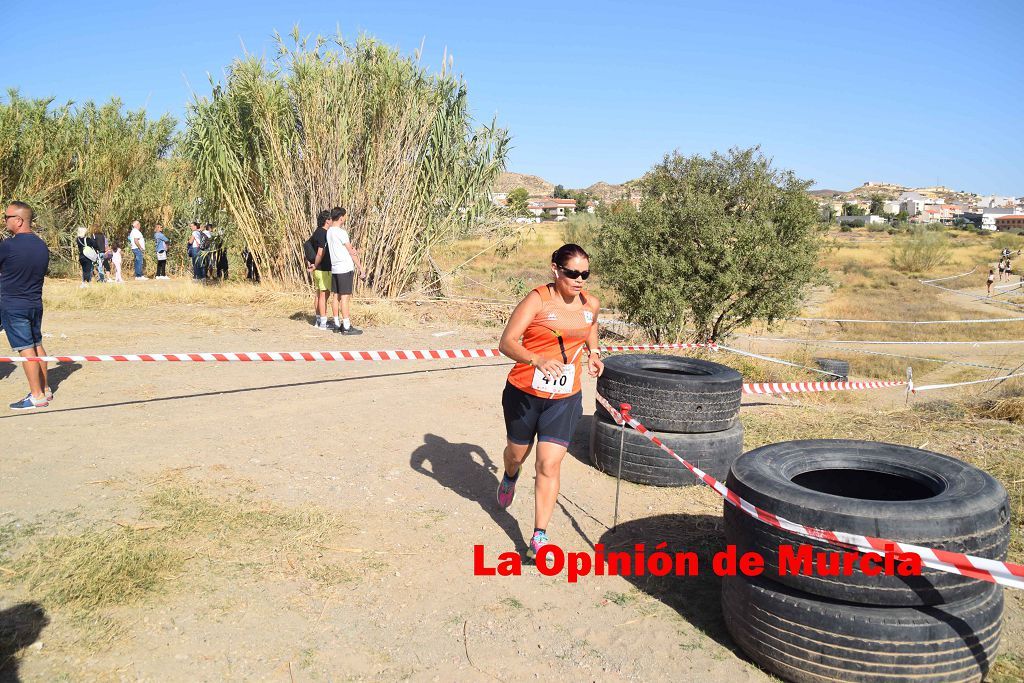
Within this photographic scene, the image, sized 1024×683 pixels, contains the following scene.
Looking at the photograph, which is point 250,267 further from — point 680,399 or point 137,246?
point 680,399

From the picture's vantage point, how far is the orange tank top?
472cm

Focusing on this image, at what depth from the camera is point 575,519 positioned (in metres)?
5.59

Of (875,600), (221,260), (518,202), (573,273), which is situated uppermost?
(518,202)

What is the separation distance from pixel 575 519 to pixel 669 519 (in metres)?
0.69

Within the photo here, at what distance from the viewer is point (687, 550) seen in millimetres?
5160

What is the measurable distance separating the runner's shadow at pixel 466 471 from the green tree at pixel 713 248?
6398mm

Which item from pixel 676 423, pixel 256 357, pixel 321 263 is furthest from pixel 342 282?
pixel 676 423

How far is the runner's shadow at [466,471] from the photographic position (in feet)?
18.0

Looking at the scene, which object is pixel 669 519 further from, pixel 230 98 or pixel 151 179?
pixel 151 179

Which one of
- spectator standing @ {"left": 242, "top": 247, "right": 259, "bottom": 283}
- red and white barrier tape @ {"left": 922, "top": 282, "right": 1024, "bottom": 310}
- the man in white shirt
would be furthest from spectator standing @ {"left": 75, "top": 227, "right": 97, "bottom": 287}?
red and white barrier tape @ {"left": 922, "top": 282, "right": 1024, "bottom": 310}

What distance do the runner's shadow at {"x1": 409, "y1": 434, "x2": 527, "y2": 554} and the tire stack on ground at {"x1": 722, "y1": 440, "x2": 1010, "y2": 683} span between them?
5.87 feet

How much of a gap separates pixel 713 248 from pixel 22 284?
29.8 ft

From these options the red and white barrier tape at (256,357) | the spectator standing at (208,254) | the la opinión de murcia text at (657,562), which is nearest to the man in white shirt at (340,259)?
the red and white barrier tape at (256,357)

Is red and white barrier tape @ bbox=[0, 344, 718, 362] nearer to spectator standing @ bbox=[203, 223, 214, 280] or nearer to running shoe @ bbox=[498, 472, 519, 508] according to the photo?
running shoe @ bbox=[498, 472, 519, 508]
